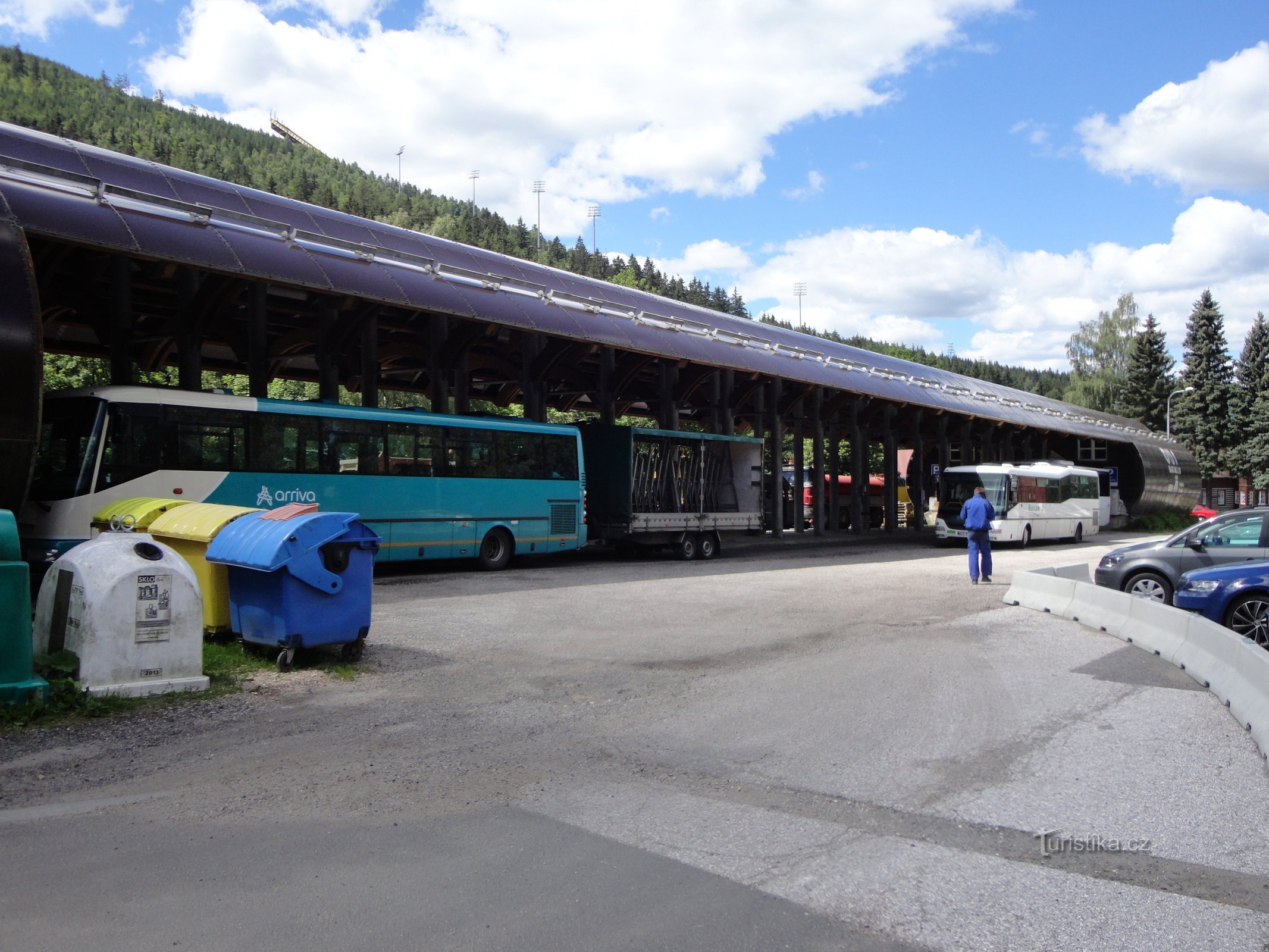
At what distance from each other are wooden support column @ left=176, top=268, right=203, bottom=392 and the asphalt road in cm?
1208

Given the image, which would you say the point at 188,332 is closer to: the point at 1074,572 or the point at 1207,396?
the point at 1074,572

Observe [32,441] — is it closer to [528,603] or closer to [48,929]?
[528,603]

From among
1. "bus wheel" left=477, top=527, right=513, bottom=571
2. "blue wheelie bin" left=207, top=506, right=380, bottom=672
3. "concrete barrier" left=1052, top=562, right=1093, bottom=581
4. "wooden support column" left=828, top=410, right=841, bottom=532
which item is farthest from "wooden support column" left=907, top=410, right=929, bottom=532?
"blue wheelie bin" left=207, top=506, right=380, bottom=672

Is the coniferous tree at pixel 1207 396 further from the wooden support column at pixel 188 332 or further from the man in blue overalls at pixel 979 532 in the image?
the wooden support column at pixel 188 332

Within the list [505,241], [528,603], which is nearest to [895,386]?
[528,603]

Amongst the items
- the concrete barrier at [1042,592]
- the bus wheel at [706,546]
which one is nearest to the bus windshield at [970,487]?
the bus wheel at [706,546]

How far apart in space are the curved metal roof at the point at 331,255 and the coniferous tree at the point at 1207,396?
46.0 metres

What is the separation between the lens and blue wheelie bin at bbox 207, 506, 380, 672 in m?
8.63

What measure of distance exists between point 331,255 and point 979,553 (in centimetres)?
1370

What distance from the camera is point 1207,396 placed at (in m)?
69.0

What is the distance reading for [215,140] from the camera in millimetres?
137625

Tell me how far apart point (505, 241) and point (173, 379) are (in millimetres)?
77665

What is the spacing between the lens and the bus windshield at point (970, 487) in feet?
100.0

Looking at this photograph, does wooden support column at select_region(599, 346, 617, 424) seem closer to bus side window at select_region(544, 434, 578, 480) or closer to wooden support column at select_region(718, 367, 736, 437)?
bus side window at select_region(544, 434, 578, 480)
